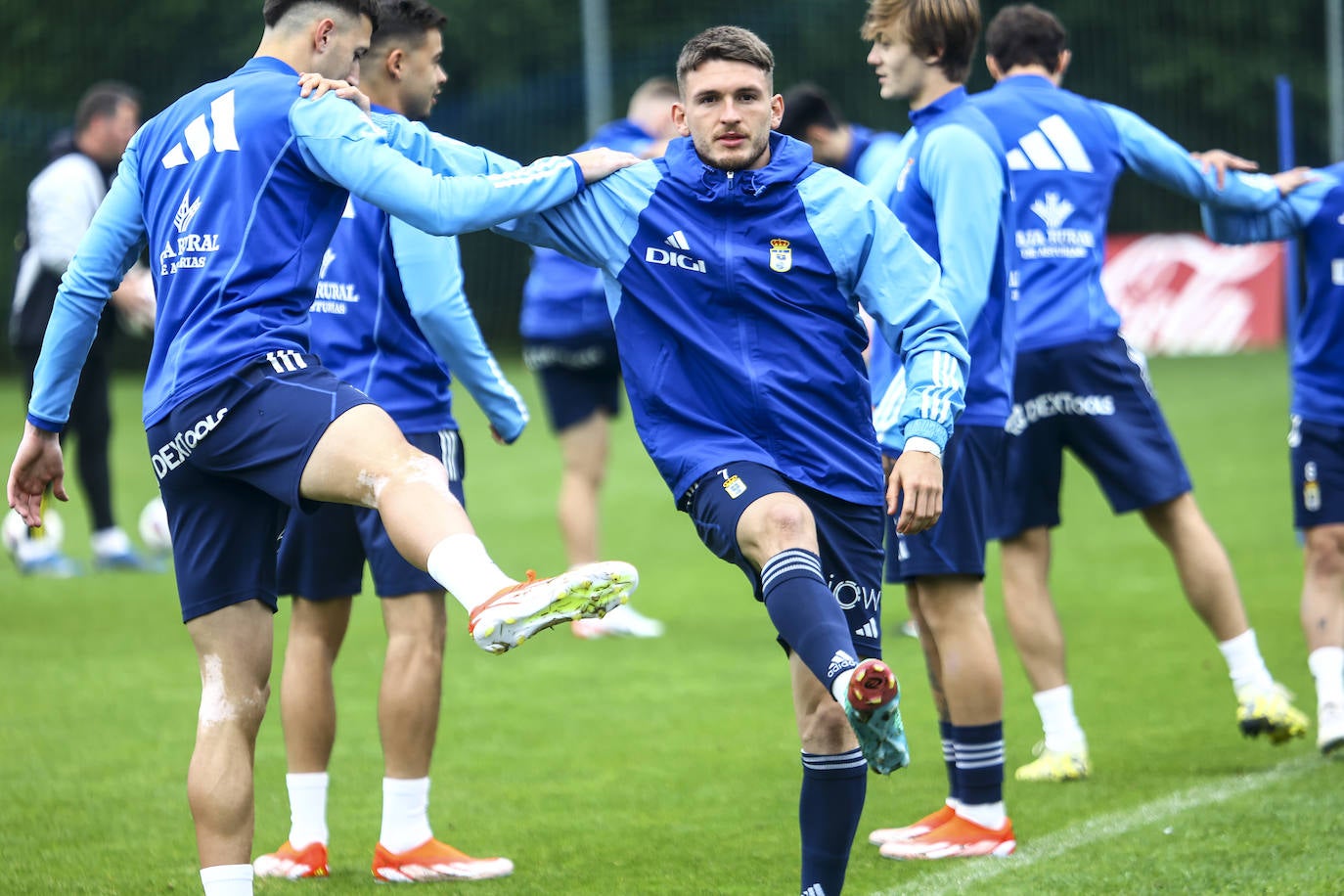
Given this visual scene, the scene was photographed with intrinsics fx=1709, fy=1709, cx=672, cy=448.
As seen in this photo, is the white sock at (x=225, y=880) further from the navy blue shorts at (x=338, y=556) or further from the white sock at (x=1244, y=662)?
the white sock at (x=1244, y=662)

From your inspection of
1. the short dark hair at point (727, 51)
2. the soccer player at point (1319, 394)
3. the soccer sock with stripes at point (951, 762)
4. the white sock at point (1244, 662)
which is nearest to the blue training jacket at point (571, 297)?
the soccer player at point (1319, 394)

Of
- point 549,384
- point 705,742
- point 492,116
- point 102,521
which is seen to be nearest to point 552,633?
point 549,384

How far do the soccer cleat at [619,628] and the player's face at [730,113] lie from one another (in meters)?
4.89

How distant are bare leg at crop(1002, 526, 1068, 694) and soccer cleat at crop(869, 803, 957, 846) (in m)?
0.94

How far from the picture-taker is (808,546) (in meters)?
A: 3.95

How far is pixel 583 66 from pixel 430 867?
25.2 m

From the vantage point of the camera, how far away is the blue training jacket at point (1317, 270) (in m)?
6.16

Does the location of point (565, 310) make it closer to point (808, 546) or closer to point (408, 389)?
point (408, 389)

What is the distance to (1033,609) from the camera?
6078 mm

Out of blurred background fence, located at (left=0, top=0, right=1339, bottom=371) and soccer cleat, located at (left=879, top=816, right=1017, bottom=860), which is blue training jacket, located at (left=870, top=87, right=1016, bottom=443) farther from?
blurred background fence, located at (left=0, top=0, right=1339, bottom=371)

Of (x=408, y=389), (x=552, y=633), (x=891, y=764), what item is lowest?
(x=552, y=633)

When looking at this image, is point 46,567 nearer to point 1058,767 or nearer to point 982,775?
point 1058,767

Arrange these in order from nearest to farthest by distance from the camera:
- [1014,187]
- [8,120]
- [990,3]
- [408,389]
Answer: [408,389] < [1014,187] < [8,120] < [990,3]

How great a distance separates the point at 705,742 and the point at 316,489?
3118 mm
